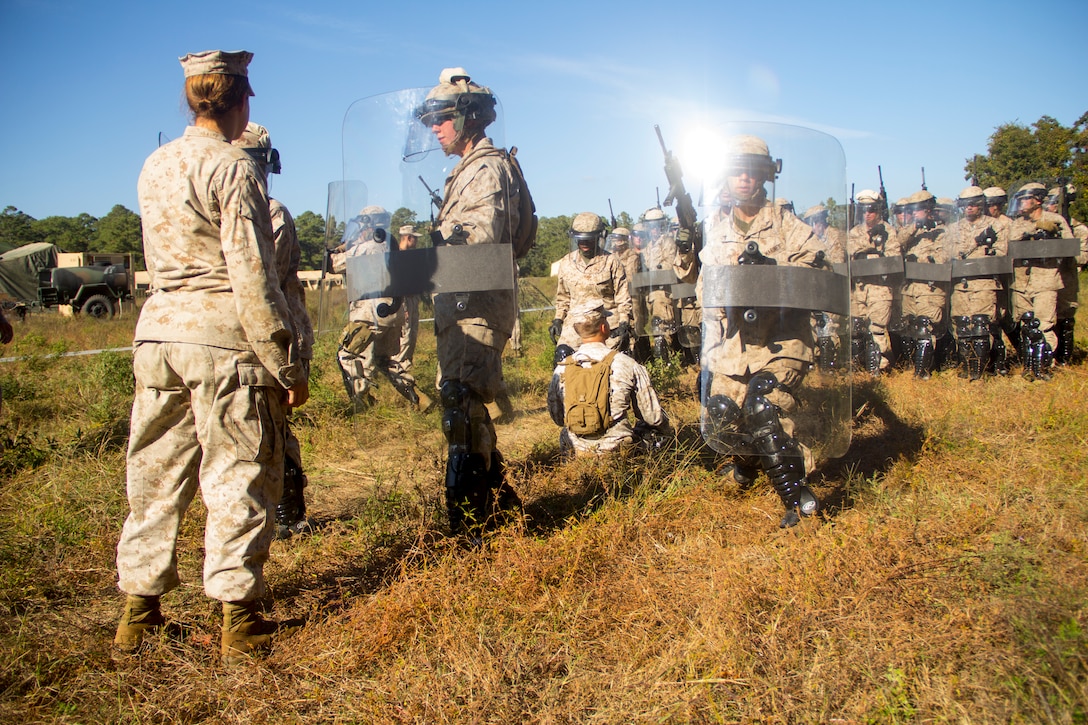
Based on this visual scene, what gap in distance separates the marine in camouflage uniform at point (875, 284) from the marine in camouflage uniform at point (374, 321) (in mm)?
6737

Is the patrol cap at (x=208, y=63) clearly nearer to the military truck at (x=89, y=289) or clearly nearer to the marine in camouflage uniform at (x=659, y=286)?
the marine in camouflage uniform at (x=659, y=286)

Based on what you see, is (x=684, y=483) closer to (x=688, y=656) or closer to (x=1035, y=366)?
(x=688, y=656)

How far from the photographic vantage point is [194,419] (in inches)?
113

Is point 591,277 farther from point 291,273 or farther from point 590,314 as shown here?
point 291,273

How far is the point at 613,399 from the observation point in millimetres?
5094

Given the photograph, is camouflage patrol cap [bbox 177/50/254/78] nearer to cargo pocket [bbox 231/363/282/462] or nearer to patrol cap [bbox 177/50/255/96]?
patrol cap [bbox 177/50/255/96]

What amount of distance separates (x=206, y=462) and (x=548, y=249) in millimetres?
36399

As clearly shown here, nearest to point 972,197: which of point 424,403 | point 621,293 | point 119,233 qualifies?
point 621,293

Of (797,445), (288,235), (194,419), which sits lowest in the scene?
(797,445)

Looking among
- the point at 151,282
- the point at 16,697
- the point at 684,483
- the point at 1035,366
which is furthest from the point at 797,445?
the point at 1035,366

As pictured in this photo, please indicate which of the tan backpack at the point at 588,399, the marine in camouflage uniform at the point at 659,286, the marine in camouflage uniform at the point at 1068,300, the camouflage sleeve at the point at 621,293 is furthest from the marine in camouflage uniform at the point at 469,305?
the marine in camouflage uniform at the point at 1068,300

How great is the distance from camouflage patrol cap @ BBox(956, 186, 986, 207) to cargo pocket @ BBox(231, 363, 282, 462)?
8.52 meters

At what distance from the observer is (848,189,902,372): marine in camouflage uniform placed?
30.2 feet

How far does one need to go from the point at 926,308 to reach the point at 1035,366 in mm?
1264
